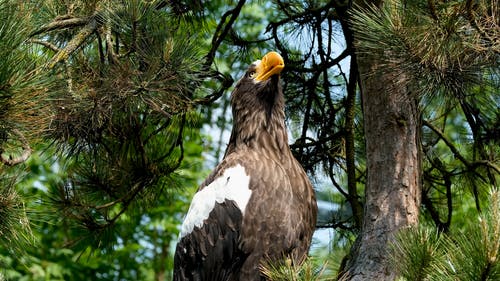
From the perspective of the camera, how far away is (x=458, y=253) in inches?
93.7

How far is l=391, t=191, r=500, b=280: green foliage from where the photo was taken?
2.26 metres

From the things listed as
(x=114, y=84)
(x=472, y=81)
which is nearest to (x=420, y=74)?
(x=472, y=81)

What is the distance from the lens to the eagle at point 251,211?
3.77m

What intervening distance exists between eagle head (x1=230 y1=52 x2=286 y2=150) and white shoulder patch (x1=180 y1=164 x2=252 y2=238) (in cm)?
35

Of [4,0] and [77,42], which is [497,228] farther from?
[77,42]

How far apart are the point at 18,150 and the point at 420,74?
153 centimetres

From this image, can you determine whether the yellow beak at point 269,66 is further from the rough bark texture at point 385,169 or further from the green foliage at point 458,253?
the green foliage at point 458,253

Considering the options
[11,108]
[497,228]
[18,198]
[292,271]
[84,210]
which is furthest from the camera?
[84,210]

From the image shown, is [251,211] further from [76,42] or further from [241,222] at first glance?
[76,42]

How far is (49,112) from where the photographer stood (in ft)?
10.6

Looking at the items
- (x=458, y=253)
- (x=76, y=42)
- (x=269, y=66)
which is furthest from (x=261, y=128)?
(x=458, y=253)

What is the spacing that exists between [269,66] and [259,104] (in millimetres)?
235

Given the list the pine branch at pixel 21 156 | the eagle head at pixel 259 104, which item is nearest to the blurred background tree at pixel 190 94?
the pine branch at pixel 21 156

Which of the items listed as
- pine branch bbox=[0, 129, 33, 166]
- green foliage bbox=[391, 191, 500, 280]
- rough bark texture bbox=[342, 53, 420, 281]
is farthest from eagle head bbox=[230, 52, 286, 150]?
green foliage bbox=[391, 191, 500, 280]
